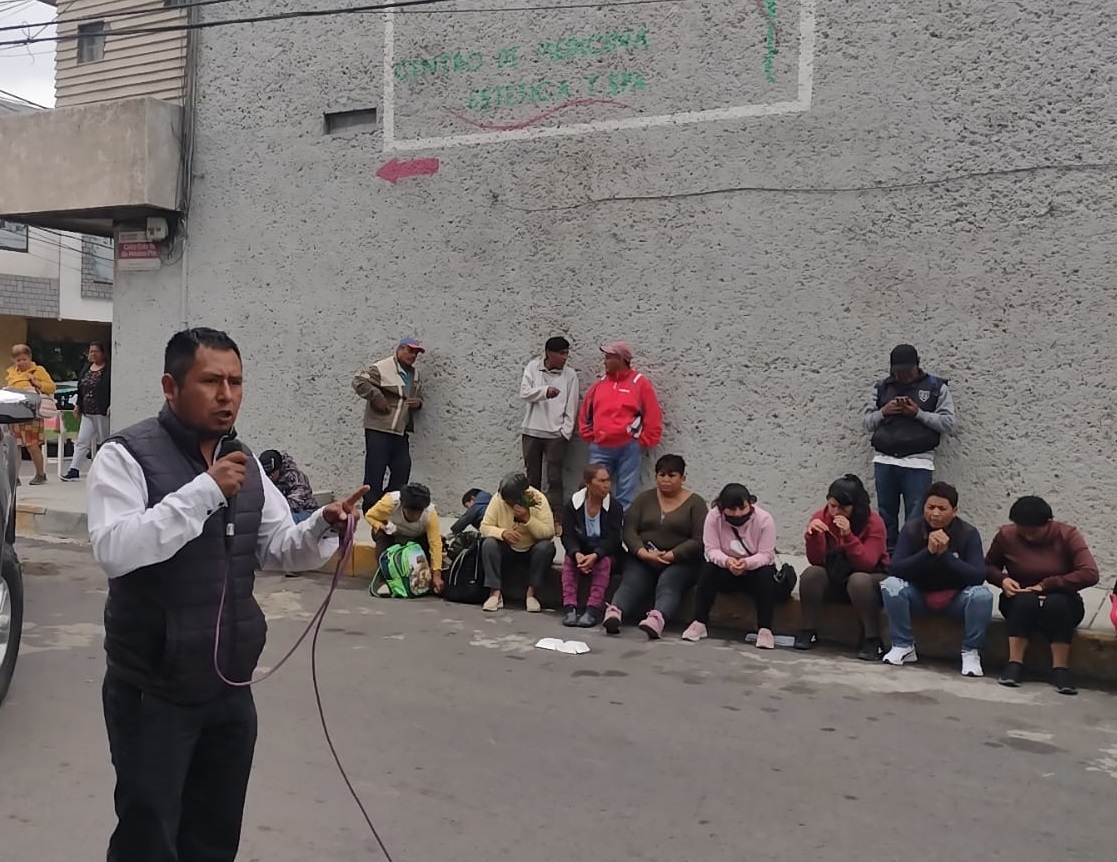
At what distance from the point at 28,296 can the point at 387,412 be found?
17652 mm

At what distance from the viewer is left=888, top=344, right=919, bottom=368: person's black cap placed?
Result: 8078 millimetres

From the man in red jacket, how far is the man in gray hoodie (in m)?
0.28

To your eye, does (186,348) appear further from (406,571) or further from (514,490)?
(406,571)

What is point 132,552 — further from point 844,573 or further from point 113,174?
point 113,174

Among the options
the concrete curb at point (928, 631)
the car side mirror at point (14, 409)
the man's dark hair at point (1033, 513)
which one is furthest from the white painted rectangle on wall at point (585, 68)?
the car side mirror at point (14, 409)

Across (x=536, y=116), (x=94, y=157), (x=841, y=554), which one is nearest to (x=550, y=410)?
(x=536, y=116)

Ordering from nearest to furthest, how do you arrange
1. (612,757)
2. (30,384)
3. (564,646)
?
(612,757) → (564,646) → (30,384)

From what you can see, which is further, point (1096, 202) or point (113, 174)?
point (113, 174)

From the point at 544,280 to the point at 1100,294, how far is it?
4518mm

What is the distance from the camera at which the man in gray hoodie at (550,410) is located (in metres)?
9.73

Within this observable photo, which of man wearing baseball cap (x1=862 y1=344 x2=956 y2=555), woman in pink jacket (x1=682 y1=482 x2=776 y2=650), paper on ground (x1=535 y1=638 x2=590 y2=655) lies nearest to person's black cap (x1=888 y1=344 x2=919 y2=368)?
man wearing baseball cap (x1=862 y1=344 x2=956 y2=555)

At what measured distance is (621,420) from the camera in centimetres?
934

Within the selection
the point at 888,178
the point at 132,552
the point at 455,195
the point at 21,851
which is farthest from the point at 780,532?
the point at 132,552

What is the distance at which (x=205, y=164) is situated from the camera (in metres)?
12.0
